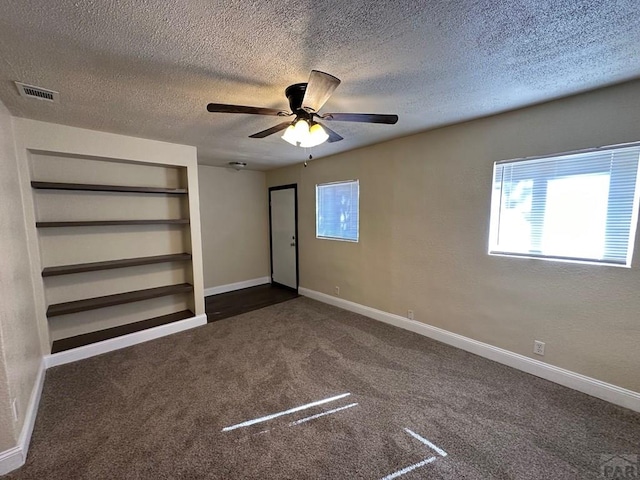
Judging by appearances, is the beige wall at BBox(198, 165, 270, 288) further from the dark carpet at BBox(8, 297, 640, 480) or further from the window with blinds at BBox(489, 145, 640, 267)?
the window with blinds at BBox(489, 145, 640, 267)

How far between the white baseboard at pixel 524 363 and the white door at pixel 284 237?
5.95 ft

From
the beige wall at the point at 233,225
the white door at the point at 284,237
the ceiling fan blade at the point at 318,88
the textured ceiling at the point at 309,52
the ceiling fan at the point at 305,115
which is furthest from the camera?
the white door at the point at 284,237

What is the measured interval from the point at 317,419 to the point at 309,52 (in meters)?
2.38

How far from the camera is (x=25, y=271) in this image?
2.31 metres

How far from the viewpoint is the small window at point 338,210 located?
155 inches

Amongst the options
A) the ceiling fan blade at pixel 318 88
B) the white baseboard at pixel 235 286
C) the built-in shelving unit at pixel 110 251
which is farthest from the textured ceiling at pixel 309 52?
the white baseboard at pixel 235 286

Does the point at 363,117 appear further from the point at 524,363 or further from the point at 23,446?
the point at 23,446

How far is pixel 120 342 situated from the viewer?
3.01 metres

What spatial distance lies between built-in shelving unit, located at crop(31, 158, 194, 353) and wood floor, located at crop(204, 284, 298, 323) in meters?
0.48

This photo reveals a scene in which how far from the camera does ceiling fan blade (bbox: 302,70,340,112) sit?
1412mm

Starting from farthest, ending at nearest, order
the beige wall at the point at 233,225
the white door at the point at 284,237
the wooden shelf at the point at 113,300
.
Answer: the white door at the point at 284,237 → the beige wall at the point at 233,225 → the wooden shelf at the point at 113,300

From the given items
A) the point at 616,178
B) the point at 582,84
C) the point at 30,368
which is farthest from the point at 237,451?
the point at 582,84

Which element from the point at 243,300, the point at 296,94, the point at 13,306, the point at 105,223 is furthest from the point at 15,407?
the point at 243,300

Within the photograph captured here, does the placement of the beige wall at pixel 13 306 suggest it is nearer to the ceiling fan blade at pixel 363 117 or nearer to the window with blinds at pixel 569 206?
the ceiling fan blade at pixel 363 117
